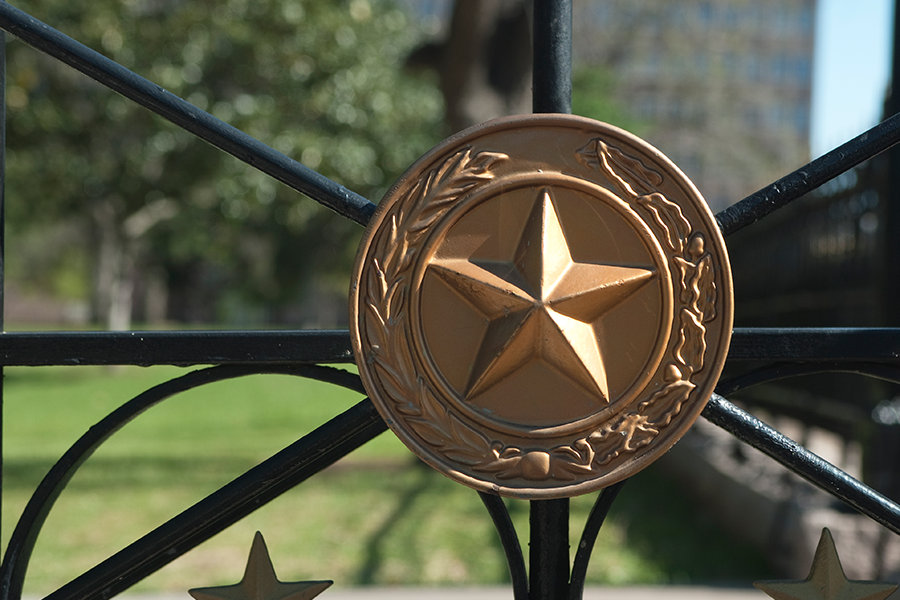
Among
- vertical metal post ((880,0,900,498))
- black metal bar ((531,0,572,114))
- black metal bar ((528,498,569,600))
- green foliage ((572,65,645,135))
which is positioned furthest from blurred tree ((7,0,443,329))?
black metal bar ((528,498,569,600))

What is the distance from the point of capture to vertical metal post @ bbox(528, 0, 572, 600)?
96 centimetres

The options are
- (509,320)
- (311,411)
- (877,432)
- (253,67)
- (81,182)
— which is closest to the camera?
(509,320)

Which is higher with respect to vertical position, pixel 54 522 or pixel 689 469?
pixel 689 469

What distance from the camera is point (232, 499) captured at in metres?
0.90

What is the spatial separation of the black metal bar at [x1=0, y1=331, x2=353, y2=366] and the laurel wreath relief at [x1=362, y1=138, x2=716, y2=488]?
10cm

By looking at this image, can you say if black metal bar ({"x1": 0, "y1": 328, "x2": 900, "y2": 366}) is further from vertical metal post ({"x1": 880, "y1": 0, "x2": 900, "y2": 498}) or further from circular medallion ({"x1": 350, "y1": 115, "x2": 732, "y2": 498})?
vertical metal post ({"x1": 880, "y1": 0, "x2": 900, "y2": 498})

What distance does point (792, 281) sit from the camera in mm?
5465

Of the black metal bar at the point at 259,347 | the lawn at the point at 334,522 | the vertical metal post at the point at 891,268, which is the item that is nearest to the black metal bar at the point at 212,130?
the black metal bar at the point at 259,347

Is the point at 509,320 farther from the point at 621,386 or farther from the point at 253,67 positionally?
the point at 253,67

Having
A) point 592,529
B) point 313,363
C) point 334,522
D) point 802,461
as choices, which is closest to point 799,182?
point 802,461

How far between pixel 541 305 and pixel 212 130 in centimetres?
46

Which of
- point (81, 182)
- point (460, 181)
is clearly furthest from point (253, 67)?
point (460, 181)

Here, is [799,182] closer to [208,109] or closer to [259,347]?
[259,347]

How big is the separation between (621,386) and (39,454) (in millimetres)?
8018
